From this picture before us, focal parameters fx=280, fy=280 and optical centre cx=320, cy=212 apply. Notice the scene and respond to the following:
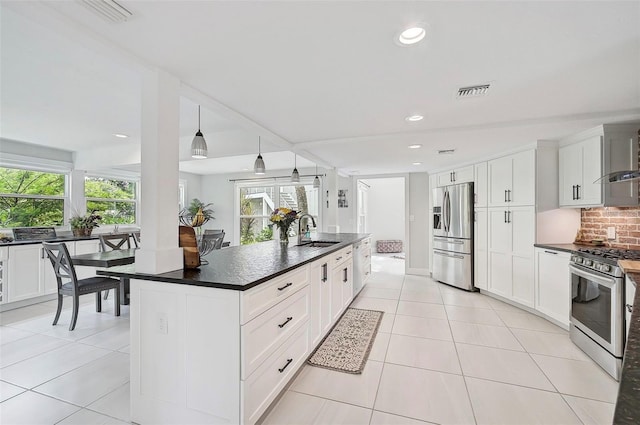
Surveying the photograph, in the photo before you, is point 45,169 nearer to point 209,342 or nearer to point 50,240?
point 50,240

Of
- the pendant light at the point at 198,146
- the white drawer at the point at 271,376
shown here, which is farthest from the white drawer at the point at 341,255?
the pendant light at the point at 198,146

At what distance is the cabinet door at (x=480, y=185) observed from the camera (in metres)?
4.31

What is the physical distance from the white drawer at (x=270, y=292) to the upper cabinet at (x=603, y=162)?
309 cm

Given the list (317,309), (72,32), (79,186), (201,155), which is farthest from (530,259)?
(79,186)

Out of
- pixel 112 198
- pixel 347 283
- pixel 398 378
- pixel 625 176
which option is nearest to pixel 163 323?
pixel 398 378

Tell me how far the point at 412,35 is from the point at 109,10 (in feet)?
4.87

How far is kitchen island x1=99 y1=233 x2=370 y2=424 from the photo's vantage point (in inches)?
58.9

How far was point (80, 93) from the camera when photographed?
2.48 meters

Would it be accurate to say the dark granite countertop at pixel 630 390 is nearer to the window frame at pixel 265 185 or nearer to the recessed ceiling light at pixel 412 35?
the recessed ceiling light at pixel 412 35

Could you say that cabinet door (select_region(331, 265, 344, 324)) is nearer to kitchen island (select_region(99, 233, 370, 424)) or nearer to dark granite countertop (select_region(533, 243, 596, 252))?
kitchen island (select_region(99, 233, 370, 424))

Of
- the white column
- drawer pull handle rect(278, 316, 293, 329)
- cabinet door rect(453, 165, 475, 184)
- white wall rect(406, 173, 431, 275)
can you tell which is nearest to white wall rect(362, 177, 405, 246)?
white wall rect(406, 173, 431, 275)

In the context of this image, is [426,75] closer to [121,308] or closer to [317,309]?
[317,309]

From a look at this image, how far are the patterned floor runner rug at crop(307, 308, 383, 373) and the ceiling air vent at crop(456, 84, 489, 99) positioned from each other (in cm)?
233

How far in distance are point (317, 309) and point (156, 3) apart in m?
2.32
